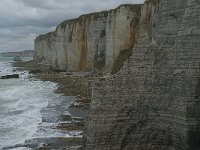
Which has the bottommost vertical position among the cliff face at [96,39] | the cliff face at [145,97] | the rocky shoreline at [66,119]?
the rocky shoreline at [66,119]

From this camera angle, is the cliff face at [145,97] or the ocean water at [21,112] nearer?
the cliff face at [145,97]

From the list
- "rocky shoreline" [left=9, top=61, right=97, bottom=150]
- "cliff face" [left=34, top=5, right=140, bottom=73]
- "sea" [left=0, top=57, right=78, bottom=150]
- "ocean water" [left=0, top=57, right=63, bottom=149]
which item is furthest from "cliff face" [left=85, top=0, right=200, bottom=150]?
"cliff face" [left=34, top=5, right=140, bottom=73]

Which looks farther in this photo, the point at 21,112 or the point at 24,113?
the point at 21,112

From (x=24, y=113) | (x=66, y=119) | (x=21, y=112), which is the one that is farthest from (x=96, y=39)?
(x=66, y=119)

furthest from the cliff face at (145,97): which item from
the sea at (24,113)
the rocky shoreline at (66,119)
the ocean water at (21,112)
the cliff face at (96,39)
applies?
the cliff face at (96,39)

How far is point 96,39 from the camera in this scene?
207ft

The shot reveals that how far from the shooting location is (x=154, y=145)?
45.8 ft

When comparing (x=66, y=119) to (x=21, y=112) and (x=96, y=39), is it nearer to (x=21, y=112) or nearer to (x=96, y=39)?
(x=21, y=112)

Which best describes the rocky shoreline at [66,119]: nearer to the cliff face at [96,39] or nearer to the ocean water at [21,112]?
the ocean water at [21,112]

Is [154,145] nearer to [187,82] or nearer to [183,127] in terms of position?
[183,127]

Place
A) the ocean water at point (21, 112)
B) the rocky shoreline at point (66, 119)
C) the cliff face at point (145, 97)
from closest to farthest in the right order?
the cliff face at point (145, 97) → the rocky shoreline at point (66, 119) → the ocean water at point (21, 112)

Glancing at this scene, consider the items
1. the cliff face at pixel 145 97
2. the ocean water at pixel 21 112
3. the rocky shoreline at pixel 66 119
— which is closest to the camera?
the cliff face at pixel 145 97

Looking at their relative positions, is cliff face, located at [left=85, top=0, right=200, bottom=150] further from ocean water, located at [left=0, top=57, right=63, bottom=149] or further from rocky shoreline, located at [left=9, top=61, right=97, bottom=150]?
ocean water, located at [left=0, top=57, right=63, bottom=149]

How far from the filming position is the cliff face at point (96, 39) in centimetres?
5088
